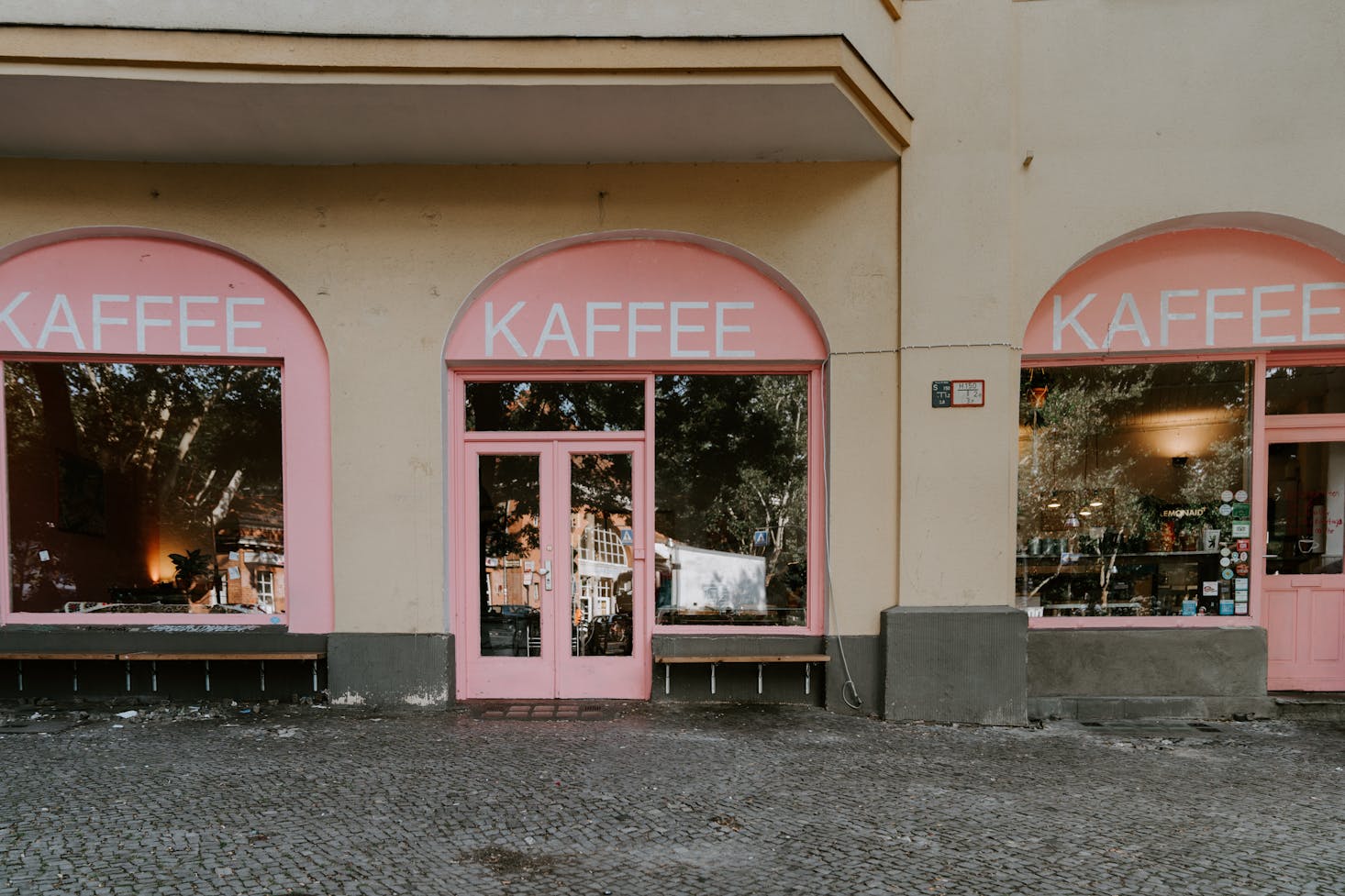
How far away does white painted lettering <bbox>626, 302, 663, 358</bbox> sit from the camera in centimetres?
614

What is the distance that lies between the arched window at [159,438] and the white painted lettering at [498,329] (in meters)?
1.36

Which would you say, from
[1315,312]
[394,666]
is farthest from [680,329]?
[1315,312]

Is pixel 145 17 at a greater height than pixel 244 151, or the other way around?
pixel 145 17

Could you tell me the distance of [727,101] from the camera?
5.17 m

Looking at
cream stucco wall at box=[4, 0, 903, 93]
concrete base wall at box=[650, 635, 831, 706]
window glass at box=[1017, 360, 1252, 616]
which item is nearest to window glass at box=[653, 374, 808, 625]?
concrete base wall at box=[650, 635, 831, 706]

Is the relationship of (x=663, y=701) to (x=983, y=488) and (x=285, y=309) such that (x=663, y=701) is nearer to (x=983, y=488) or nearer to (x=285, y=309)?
(x=983, y=488)

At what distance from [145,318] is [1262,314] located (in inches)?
356

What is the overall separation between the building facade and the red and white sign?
0.10 feet

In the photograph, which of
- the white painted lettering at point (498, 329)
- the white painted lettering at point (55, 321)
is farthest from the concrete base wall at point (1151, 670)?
the white painted lettering at point (55, 321)

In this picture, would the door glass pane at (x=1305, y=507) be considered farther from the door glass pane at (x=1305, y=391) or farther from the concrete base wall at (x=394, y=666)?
the concrete base wall at (x=394, y=666)

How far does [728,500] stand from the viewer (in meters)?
6.43

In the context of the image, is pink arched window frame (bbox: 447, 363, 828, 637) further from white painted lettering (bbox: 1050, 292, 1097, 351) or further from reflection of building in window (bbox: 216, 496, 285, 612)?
white painted lettering (bbox: 1050, 292, 1097, 351)

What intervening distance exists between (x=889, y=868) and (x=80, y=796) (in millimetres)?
4356

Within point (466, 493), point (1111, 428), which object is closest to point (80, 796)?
point (466, 493)
